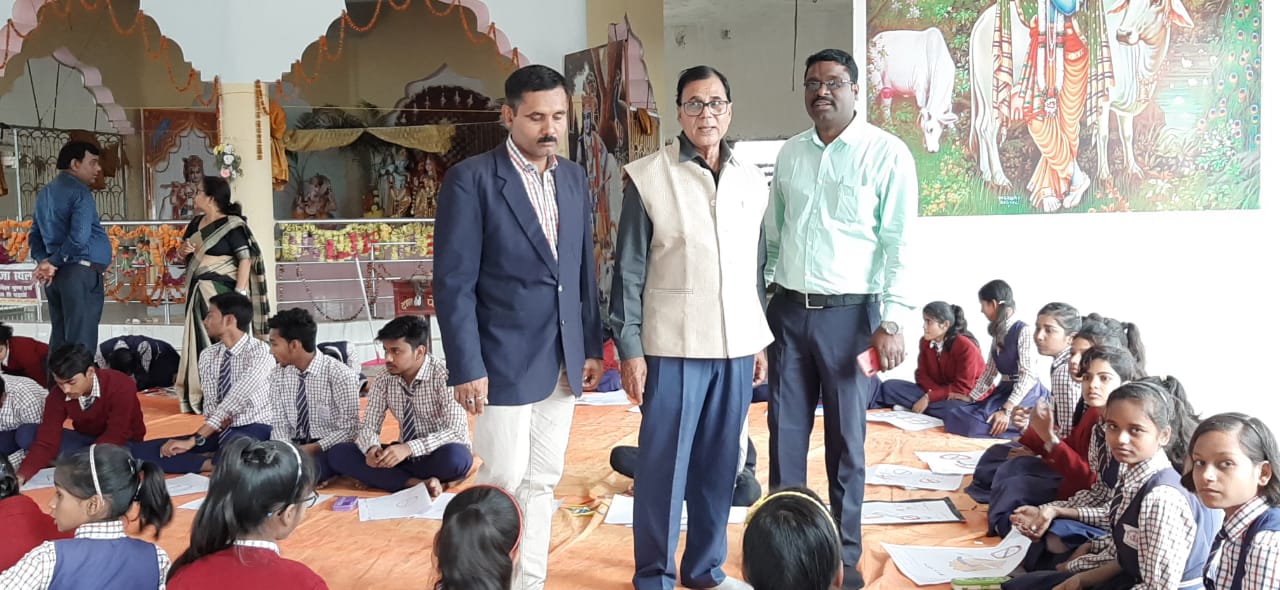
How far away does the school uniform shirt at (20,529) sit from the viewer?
8.24 feet

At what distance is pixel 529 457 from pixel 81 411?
2998mm

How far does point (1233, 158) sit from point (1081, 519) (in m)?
3.41

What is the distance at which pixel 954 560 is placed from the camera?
128 inches

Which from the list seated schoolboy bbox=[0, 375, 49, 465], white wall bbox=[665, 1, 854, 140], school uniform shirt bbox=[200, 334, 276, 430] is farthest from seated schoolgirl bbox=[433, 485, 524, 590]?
white wall bbox=[665, 1, 854, 140]

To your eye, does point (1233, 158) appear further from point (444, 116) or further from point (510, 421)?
point (444, 116)

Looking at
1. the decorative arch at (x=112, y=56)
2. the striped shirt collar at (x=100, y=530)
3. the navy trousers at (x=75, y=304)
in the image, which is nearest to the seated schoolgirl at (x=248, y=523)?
the striped shirt collar at (x=100, y=530)

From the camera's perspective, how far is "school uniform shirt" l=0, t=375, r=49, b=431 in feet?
16.3

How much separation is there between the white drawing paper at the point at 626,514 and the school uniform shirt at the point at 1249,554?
5.63 ft

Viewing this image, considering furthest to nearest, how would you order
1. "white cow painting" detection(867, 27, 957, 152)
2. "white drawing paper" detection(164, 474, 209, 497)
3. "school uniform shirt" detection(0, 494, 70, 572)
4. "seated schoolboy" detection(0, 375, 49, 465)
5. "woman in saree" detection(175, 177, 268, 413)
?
1. "woman in saree" detection(175, 177, 268, 413)
2. "white cow painting" detection(867, 27, 957, 152)
3. "seated schoolboy" detection(0, 375, 49, 465)
4. "white drawing paper" detection(164, 474, 209, 497)
5. "school uniform shirt" detection(0, 494, 70, 572)

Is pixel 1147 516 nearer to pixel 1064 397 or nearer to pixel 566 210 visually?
pixel 566 210

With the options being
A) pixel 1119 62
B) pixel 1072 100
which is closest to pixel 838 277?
pixel 1072 100

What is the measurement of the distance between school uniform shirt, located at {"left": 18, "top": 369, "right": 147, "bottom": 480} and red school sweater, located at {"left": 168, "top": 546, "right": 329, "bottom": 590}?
120 inches

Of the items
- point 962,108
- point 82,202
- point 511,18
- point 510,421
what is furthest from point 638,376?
point 511,18

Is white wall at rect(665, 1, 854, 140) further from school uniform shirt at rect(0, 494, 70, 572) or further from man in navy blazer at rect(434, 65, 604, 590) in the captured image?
school uniform shirt at rect(0, 494, 70, 572)
